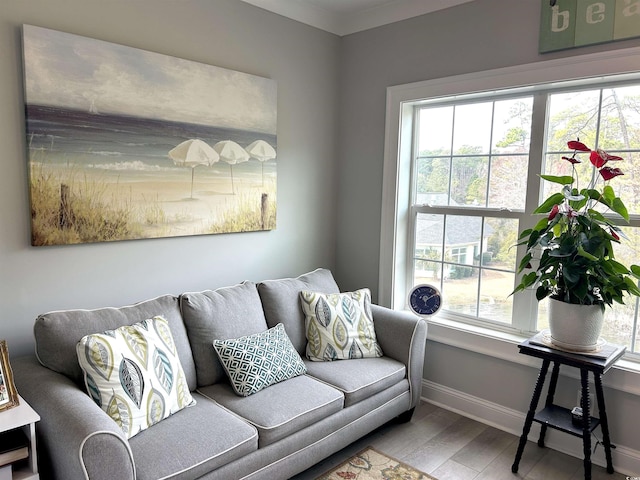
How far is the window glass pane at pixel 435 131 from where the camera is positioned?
10.3 ft

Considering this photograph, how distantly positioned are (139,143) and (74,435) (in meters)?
1.48

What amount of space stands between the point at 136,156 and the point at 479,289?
88.0 inches

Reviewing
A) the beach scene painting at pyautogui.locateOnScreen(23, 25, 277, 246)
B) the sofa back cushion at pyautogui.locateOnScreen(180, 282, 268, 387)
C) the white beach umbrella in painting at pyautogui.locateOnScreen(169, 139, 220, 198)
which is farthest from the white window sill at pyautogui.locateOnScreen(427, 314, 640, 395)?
the white beach umbrella in painting at pyautogui.locateOnScreen(169, 139, 220, 198)

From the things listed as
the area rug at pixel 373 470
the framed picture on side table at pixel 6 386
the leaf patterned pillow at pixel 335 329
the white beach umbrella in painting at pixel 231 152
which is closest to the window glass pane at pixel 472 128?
the leaf patterned pillow at pixel 335 329

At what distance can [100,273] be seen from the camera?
7.80ft

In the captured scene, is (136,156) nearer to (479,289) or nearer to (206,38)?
(206,38)

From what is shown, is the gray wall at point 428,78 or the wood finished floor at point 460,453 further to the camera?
the gray wall at point 428,78

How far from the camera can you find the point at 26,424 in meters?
1.60

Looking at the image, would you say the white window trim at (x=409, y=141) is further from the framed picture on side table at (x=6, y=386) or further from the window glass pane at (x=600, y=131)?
the framed picture on side table at (x=6, y=386)

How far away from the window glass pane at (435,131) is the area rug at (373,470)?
1.97m

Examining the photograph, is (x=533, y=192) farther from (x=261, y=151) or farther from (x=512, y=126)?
(x=261, y=151)

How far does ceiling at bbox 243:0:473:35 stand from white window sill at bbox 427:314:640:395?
204cm

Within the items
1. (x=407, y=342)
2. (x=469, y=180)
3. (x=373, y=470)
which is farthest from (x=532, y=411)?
(x=469, y=180)

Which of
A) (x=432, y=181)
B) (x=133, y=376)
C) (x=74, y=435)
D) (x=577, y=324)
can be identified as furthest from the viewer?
Result: (x=432, y=181)
